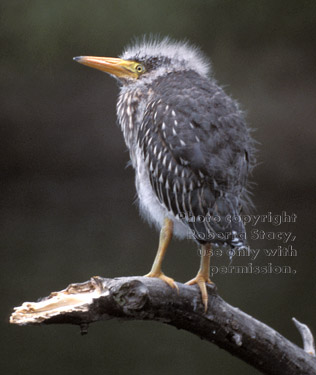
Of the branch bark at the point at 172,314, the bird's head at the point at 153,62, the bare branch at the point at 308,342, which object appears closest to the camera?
the branch bark at the point at 172,314

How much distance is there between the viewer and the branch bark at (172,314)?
1.51 meters

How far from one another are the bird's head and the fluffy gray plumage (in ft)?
0.14

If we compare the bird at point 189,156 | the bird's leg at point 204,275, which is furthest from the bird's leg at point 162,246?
the bird's leg at point 204,275

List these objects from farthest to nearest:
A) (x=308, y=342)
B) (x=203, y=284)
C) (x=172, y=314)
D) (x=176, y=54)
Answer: (x=176, y=54) → (x=308, y=342) → (x=203, y=284) → (x=172, y=314)

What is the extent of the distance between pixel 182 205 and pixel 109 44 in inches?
112

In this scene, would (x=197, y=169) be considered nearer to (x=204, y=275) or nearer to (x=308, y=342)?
(x=204, y=275)

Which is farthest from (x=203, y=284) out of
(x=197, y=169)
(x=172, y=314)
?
(x=197, y=169)

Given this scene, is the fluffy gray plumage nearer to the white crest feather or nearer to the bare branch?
the white crest feather

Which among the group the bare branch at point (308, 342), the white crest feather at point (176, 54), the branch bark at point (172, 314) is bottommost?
the bare branch at point (308, 342)

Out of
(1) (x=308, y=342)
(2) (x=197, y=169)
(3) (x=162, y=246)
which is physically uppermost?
(2) (x=197, y=169)

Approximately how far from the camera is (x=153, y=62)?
2086 millimetres

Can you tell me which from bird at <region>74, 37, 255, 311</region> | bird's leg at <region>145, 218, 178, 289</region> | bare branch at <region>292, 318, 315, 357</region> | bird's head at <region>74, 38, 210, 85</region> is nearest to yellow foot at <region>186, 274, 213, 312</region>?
bird at <region>74, 37, 255, 311</region>

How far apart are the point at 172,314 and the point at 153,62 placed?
2.78ft

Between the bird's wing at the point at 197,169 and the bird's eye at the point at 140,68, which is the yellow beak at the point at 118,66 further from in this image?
the bird's wing at the point at 197,169
